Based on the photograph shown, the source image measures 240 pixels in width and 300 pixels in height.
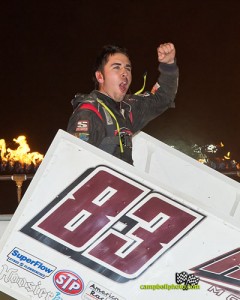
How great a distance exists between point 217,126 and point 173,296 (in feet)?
110

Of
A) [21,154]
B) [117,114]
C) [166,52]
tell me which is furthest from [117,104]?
[21,154]

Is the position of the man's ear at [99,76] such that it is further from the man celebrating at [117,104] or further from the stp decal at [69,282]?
the stp decal at [69,282]

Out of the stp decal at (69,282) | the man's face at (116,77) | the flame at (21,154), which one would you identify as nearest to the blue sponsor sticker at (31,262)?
the stp decal at (69,282)

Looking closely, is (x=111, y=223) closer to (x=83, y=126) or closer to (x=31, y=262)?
(x=31, y=262)

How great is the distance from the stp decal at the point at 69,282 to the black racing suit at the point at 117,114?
69cm

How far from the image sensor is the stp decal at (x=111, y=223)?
7.54 ft

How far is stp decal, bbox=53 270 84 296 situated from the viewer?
2.35m

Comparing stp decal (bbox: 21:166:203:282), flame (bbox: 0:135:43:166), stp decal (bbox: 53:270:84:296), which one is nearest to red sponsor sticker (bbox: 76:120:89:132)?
stp decal (bbox: 21:166:203:282)

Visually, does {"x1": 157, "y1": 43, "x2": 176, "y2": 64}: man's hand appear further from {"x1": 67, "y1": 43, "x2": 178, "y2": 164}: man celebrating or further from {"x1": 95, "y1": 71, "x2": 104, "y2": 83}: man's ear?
{"x1": 95, "y1": 71, "x2": 104, "y2": 83}: man's ear

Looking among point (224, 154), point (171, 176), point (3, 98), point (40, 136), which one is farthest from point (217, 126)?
point (171, 176)

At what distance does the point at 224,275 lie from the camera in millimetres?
2357

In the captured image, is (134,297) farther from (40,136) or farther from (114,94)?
(40,136)

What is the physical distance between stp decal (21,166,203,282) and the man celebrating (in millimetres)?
352

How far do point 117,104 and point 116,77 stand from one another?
17 centimetres
